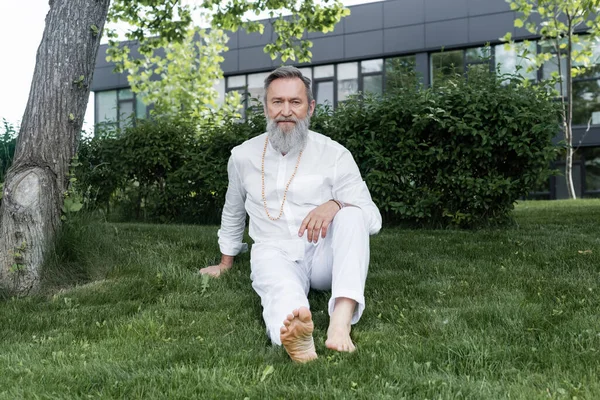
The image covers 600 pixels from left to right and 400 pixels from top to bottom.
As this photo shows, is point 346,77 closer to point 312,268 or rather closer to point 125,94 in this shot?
point 125,94

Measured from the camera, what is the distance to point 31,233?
14.7 ft

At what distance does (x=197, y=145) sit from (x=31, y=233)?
16.6ft

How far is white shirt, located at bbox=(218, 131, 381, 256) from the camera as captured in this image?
371cm

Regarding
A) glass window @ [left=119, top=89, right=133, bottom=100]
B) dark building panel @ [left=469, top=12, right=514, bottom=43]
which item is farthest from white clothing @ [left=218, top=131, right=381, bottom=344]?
glass window @ [left=119, top=89, right=133, bottom=100]

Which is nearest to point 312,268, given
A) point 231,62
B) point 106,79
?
point 231,62

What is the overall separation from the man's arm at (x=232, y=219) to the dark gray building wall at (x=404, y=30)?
61.3 ft

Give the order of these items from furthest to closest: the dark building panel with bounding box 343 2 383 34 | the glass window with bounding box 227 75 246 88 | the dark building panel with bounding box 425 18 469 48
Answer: the glass window with bounding box 227 75 246 88, the dark building panel with bounding box 343 2 383 34, the dark building panel with bounding box 425 18 469 48

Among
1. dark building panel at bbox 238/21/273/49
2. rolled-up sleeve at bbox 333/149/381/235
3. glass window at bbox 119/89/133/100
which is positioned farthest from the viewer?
glass window at bbox 119/89/133/100

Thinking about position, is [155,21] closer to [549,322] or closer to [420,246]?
[420,246]

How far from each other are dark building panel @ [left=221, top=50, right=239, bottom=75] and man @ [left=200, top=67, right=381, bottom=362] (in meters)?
21.2

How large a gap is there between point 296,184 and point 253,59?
69.5ft

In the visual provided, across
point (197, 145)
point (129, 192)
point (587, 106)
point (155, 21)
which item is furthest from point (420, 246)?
point (587, 106)

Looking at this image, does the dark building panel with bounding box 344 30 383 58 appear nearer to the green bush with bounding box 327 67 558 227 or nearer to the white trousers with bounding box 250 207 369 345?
the green bush with bounding box 327 67 558 227

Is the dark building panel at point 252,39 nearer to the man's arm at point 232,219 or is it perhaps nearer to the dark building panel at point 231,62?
the dark building panel at point 231,62
